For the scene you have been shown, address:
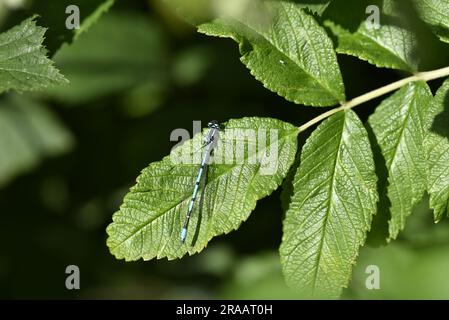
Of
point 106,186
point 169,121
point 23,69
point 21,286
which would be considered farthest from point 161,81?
point 23,69

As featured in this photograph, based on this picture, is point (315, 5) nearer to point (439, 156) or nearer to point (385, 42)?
point (385, 42)

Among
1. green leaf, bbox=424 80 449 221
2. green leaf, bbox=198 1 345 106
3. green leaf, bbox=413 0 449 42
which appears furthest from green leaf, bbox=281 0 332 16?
green leaf, bbox=424 80 449 221

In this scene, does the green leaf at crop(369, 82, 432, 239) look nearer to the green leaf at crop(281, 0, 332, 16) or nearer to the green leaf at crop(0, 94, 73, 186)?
the green leaf at crop(281, 0, 332, 16)

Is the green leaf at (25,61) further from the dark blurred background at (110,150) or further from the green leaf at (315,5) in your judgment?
the dark blurred background at (110,150)

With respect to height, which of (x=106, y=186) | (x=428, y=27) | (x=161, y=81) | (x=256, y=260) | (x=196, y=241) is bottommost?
(x=196, y=241)
